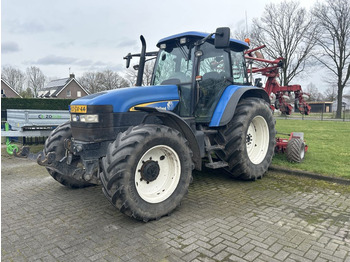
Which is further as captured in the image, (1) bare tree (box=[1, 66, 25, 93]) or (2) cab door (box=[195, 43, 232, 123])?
(1) bare tree (box=[1, 66, 25, 93])

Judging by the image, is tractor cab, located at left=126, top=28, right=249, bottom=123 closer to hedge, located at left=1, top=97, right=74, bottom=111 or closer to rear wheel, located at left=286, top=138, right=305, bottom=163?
rear wheel, located at left=286, top=138, right=305, bottom=163

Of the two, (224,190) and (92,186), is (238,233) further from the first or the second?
(92,186)

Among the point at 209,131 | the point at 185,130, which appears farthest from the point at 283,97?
the point at 185,130

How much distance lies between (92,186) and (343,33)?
32.3 metres

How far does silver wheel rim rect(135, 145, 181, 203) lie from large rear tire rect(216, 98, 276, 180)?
1360mm

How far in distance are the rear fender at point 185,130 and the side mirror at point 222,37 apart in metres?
1.25

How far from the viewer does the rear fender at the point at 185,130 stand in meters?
3.85

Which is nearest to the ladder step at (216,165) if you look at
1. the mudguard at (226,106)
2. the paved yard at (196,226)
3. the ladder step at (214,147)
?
the ladder step at (214,147)

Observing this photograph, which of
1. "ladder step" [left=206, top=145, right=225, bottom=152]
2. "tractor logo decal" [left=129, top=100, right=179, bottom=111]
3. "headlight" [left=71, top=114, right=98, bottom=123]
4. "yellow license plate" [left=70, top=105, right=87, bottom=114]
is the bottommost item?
"ladder step" [left=206, top=145, right=225, bottom=152]

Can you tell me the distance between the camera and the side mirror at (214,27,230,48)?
3.96 m

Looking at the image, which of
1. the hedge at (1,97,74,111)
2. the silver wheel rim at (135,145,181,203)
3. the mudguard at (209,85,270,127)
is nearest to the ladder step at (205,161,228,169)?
the mudguard at (209,85,270,127)

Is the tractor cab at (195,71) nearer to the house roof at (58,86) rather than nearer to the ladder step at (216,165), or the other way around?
the ladder step at (216,165)

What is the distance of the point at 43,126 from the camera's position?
26.9 ft

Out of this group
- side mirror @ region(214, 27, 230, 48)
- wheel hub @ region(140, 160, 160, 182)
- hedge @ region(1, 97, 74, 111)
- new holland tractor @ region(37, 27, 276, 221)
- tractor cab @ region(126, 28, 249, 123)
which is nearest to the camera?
new holland tractor @ region(37, 27, 276, 221)
